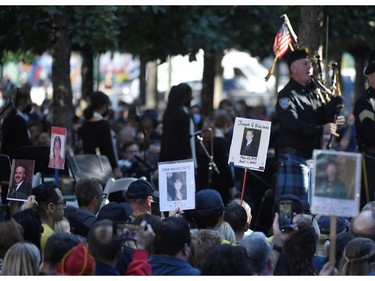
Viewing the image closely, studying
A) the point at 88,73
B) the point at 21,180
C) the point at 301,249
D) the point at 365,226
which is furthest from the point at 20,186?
the point at 88,73

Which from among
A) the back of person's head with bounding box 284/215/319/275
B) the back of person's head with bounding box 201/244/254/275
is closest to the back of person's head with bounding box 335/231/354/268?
the back of person's head with bounding box 284/215/319/275

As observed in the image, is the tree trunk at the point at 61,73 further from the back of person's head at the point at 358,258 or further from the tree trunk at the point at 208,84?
the back of person's head at the point at 358,258

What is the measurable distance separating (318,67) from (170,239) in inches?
246

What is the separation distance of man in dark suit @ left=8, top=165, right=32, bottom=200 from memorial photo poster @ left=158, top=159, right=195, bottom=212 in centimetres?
124

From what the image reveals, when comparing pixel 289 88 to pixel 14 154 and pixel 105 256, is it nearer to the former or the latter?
pixel 14 154

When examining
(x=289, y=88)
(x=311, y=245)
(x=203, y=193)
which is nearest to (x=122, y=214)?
(x=203, y=193)

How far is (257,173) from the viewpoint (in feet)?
44.1

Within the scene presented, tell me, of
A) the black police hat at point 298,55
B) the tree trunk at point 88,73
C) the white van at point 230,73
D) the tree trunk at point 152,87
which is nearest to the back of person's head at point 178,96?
the black police hat at point 298,55

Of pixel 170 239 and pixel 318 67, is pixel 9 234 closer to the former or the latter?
pixel 170 239

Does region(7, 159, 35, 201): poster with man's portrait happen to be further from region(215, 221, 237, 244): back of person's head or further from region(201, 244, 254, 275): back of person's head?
region(201, 244, 254, 275): back of person's head

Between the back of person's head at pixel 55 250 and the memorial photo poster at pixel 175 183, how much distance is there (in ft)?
6.62

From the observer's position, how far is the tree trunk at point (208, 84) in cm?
2145

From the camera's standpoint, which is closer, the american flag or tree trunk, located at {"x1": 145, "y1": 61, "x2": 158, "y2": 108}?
the american flag

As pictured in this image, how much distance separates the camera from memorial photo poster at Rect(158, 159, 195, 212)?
8.91 m
